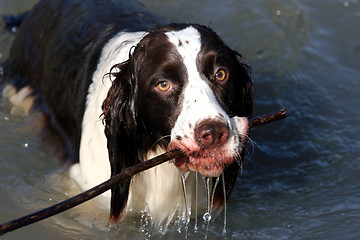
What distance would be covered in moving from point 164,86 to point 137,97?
0.28 metres

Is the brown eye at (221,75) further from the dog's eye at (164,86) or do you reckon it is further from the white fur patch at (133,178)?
the white fur patch at (133,178)

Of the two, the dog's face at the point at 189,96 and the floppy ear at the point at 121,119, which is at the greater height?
the dog's face at the point at 189,96

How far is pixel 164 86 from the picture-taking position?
A: 3391 millimetres

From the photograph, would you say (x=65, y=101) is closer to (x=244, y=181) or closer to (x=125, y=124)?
(x=125, y=124)

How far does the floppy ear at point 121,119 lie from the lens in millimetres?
3654

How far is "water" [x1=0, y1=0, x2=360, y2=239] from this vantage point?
4.04m

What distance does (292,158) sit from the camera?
5.07 m

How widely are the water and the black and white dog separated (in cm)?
23

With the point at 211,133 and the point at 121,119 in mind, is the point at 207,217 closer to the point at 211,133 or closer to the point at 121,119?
the point at 121,119

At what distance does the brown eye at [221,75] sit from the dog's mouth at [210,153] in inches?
9.9

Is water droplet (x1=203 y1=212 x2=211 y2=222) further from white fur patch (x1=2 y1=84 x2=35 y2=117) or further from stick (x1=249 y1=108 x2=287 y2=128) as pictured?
white fur patch (x1=2 y1=84 x2=35 y2=117)

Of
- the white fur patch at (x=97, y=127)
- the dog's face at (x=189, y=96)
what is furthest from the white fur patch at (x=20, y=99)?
the dog's face at (x=189, y=96)

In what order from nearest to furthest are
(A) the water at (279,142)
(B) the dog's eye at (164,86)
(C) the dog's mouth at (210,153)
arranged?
(C) the dog's mouth at (210,153), (B) the dog's eye at (164,86), (A) the water at (279,142)

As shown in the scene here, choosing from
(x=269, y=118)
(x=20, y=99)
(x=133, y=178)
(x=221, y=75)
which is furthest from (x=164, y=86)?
(x=20, y=99)
